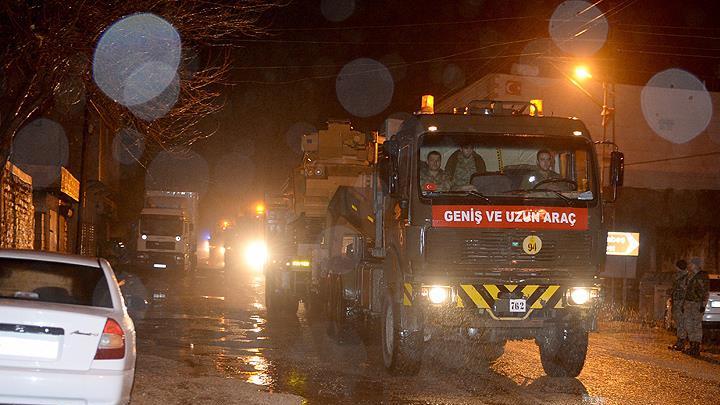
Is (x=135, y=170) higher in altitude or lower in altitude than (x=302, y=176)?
higher

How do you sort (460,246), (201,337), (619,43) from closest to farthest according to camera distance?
1. (460,246)
2. (201,337)
3. (619,43)

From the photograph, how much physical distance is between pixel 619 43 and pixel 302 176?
26352 mm

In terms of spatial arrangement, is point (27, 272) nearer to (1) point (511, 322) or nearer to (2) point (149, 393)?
(2) point (149, 393)

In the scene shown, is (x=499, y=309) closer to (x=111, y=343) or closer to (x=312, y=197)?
(x=111, y=343)

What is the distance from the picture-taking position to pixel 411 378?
1062cm

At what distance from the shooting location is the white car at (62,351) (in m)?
6.05

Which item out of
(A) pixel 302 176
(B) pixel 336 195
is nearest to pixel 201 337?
(B) pixel 336 195

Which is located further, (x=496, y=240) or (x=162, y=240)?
(x=162, y=240)

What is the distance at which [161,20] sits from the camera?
13.2m

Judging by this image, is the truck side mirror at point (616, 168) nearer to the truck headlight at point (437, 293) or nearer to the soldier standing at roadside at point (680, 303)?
the truck headlight at point (437, 293)

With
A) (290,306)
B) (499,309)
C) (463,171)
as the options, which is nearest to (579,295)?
(499,309)

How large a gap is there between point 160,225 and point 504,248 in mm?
30345

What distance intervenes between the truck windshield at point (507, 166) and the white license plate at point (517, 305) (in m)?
1.29

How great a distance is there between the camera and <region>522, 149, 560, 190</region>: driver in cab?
413 inches
